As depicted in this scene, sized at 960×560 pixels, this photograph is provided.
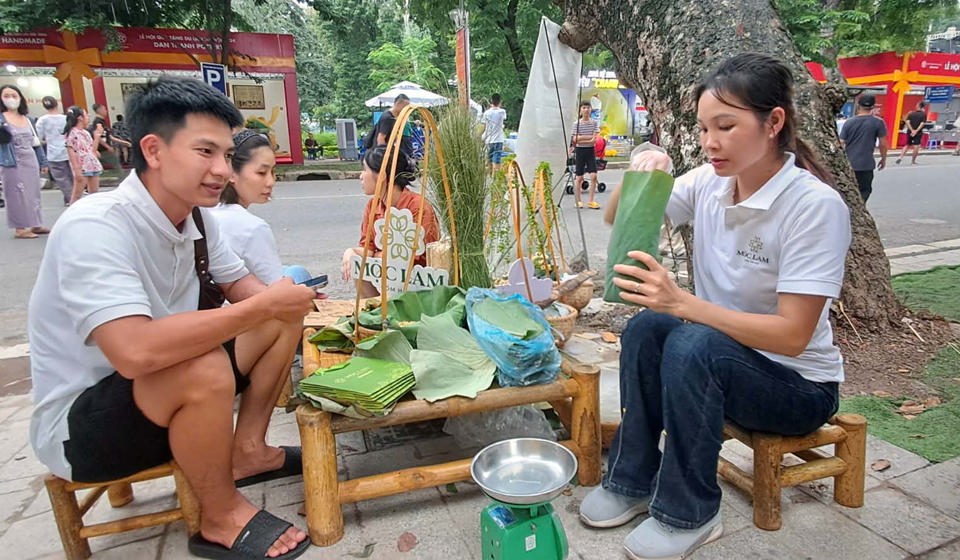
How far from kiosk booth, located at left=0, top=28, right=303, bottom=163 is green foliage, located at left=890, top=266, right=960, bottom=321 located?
37.0 ft

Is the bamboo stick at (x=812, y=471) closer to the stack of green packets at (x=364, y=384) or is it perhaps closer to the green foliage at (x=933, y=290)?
the stack of green packets at (x=364, y=384)

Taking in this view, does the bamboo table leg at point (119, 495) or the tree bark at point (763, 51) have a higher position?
the tree bark at point (763, 51)

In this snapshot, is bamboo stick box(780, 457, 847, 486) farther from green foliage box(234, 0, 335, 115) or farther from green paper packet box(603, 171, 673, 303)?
green foliage box(234, 0, 335, 115)

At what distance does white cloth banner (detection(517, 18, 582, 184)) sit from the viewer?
4293 millimetres

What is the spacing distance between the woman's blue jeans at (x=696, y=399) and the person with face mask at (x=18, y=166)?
23.2 ft

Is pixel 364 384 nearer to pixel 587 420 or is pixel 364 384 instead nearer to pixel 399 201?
pixel 587 420

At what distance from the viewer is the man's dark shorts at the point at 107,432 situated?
58.7 inches

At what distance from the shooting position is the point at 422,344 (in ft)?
6.59

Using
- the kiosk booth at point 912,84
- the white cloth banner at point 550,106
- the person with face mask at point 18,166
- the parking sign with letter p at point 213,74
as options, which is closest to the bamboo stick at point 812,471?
the white cloth banner at point 550,106

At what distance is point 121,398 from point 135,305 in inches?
11.7

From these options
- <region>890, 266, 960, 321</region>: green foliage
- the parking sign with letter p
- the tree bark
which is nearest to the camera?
the tree bark

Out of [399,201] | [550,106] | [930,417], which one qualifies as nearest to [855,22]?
[550,106]

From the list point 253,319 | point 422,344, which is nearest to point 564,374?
point 422,344

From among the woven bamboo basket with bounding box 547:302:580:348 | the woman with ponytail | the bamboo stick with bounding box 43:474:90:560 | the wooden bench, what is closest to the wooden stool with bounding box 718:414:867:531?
the wooden bench
